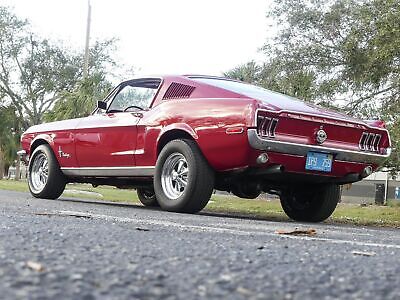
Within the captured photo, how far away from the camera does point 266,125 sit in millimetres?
5508

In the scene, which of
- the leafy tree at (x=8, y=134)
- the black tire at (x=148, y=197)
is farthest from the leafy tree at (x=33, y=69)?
the black tire at (x=148, y=197)

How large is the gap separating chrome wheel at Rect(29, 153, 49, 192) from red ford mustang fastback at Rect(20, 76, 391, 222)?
0.60 metres

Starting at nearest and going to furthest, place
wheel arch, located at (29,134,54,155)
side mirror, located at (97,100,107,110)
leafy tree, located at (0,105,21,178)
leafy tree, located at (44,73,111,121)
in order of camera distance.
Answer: side mirror, located at (97,100,107,110), wheel arch, located at (29,134,54,155), leafy tree, located at (44,73,111,121), leafy tree, located at (0,105,21,178)

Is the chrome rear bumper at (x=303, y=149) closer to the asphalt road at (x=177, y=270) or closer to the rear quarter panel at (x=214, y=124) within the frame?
the rear quarter panel at (x=214, y=124)

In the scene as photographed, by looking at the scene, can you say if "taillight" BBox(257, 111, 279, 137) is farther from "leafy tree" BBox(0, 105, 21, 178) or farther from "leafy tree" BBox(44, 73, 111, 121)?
"leafy tree" BBox(0, 105, 21, 178)

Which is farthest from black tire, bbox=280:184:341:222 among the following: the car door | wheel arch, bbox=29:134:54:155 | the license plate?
wheel arch, bbox=29:134:54:155

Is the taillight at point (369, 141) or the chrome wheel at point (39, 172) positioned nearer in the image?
the taillight at point (369, 141)

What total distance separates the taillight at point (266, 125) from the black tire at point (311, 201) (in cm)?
150

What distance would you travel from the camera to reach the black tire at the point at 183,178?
5754 mm

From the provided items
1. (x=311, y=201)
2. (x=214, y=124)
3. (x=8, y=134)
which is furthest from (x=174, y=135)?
(x=8, y=134)

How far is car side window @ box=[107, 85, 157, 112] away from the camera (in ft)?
22.9

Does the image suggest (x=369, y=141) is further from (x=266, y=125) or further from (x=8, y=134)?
(x=8, y=134)

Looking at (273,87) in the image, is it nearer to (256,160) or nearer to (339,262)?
(256,160)

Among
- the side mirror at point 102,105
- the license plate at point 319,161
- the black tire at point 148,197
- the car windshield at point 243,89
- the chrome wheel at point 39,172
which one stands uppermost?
the car windshield at point 243,89
